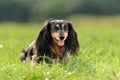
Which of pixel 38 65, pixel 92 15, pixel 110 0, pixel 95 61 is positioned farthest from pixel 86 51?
pixel 110 0

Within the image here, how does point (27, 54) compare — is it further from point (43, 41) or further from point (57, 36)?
point (57, 36)

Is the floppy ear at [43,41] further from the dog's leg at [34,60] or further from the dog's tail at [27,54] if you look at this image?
the dog's tail at [27,54]

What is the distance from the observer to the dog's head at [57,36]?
988 cm

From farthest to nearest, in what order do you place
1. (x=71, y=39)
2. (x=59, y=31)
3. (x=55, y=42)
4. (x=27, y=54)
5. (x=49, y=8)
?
1. (x=49, y=8)
2. (x=27, y=54)
3. (x=71, y=39)
4. (x=55, y=42)
5. (x=59, y=31)

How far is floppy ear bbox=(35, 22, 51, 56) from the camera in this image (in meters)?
10.1

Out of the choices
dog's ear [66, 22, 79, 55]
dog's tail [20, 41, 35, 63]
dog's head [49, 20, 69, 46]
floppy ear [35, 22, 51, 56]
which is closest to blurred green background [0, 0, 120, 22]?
dog's tail [20, 41, 35, 63]

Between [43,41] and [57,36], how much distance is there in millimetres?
332

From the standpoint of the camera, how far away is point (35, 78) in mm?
8883

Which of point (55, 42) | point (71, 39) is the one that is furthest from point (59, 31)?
point (71, 39)

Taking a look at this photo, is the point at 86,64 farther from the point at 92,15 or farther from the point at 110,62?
the point at 92,15

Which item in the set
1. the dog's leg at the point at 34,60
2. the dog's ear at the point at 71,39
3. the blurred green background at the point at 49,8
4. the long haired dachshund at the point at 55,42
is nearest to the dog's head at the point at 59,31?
the long haired dachshund at the point at 55,42

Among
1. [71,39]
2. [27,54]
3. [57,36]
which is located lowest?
[27,54]

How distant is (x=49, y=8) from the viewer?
41938mm

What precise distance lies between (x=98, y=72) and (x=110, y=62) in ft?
3.84
